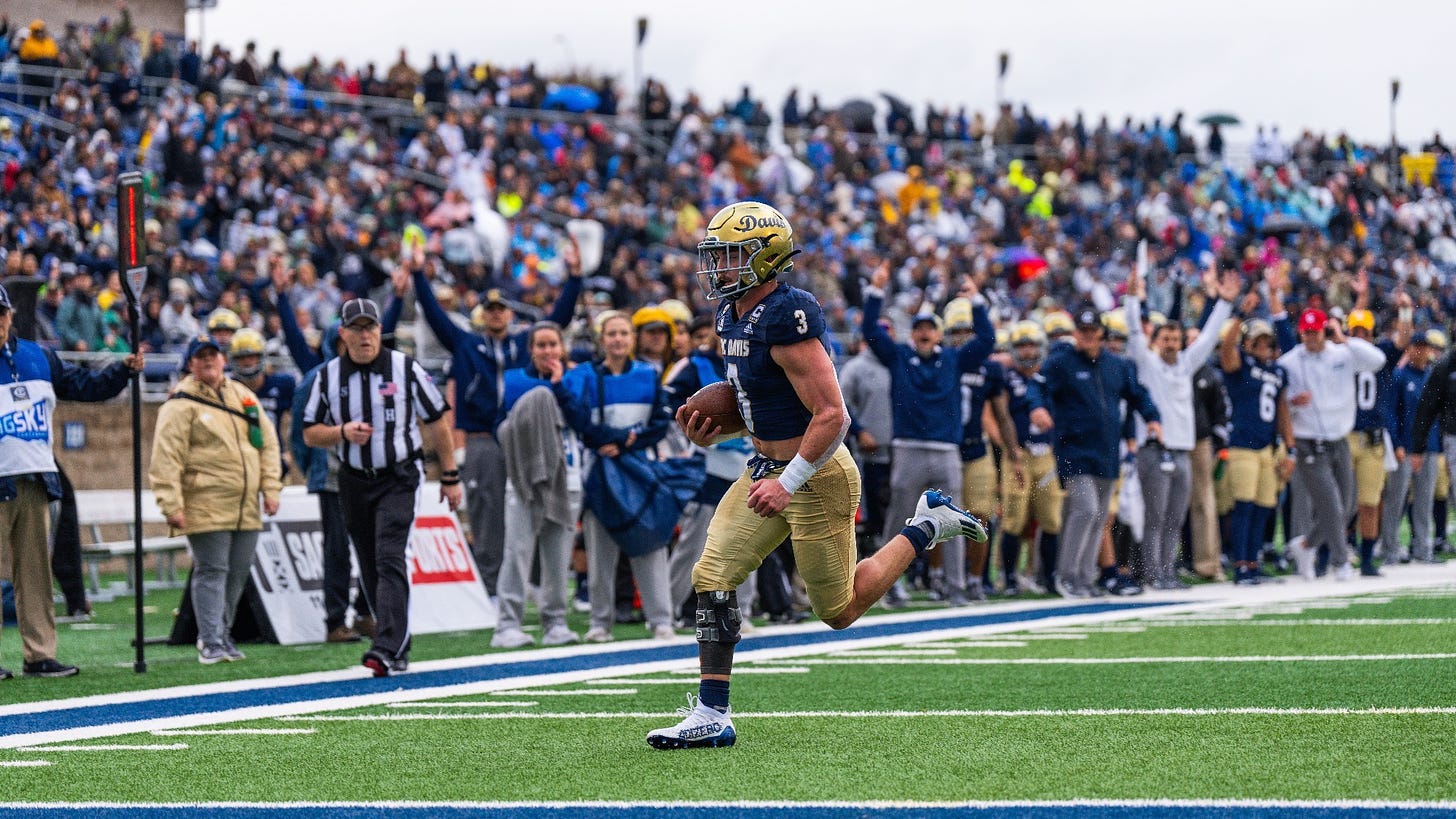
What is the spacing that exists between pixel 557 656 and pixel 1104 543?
596 centimetres

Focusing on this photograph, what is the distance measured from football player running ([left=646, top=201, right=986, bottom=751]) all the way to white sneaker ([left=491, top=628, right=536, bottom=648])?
15.1 ft

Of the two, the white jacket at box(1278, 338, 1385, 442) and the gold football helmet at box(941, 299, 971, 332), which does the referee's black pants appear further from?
the white jacket at box(1278, 338, 1385, 442)

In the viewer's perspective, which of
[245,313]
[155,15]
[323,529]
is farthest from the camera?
[155,15]

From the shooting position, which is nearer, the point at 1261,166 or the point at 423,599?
the point at 423,599

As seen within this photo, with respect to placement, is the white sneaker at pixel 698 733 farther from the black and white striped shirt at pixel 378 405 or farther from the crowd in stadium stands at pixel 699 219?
the crowd in stadium stands at pixel 699 219

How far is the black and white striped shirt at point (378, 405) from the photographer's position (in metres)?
9.95

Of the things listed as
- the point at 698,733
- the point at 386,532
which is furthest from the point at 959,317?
A: the point at 698,733

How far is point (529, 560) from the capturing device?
11930 mm

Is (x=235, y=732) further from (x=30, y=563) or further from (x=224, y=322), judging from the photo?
(x=224, y=322)

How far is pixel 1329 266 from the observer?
35.5 m

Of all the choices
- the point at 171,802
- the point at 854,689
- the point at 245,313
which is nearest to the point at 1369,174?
the point at 245,313

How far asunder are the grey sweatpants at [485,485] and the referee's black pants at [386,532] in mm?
2604

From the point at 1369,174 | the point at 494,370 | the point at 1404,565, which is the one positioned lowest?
the point at 1404,565

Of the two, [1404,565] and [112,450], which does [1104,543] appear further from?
[112,450]
